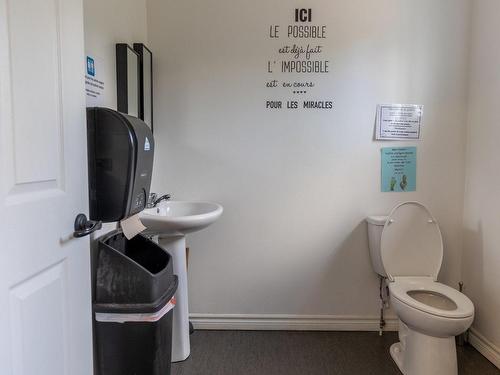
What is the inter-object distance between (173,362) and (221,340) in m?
0.35

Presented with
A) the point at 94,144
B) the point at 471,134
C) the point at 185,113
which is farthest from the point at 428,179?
the point at 94,144

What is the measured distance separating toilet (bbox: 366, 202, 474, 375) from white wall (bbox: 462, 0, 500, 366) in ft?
0.86

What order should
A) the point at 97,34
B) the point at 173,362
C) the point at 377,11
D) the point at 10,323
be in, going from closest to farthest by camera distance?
the point at 10,323 < the point at 97,34 < the point at 173,362 < the point at 377,11

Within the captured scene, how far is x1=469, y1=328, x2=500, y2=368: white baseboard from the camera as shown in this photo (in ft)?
6.51

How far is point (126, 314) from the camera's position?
54.7 inches

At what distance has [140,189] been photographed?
1.37m

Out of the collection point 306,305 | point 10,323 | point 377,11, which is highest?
point 377,11

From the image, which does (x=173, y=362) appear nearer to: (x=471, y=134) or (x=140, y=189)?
(x=140, y=189)

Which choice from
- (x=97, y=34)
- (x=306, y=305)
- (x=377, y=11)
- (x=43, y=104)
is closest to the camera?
(x=43, y=104)

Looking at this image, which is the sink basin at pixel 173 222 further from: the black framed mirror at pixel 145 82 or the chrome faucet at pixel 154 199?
the black framed mirror at pixel 145 82

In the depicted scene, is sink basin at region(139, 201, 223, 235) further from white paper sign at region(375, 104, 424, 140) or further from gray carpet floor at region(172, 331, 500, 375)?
white paper sign at region(375, 104, 424, 140)

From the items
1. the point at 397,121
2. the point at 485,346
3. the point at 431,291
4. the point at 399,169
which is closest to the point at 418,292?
the point at 431,291

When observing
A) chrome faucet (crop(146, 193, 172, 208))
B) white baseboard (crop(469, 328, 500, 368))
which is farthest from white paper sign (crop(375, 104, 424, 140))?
chrome faucet (crop(146, 193, 172, 208))

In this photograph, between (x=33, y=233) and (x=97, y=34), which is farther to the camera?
(x=97, y=34)
